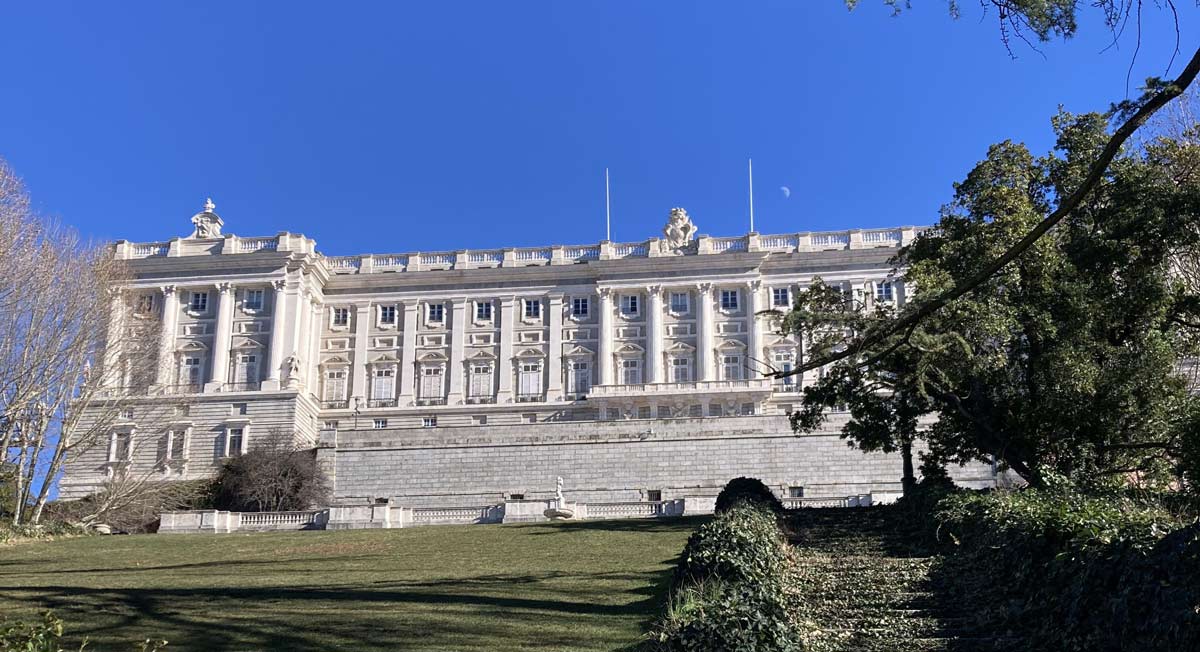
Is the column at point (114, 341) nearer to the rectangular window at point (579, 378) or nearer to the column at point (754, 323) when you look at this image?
the rectangular window at point (579, 378)

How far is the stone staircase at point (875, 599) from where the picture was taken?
11.5 m

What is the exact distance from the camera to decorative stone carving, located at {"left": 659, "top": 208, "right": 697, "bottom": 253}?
6950 cm

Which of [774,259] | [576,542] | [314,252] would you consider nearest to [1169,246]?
[576,542]

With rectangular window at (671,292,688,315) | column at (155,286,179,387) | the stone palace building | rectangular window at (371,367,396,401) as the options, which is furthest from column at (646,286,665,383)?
column at (155,286,179,387)

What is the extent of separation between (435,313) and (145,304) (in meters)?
16.7

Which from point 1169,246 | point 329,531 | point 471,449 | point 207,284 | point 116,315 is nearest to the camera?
point 1169,246

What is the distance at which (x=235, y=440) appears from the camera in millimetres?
62781

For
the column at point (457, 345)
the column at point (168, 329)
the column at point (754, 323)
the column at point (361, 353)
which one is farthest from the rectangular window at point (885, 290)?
the column at point (168, 329)

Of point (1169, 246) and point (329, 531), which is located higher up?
point (1169, 246)

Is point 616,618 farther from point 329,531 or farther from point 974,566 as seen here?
point 329,531

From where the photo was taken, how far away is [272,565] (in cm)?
2561

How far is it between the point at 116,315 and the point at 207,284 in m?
20.5

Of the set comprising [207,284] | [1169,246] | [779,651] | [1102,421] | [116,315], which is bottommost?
[779,651]

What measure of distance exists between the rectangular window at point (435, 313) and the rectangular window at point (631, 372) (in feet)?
37.8
